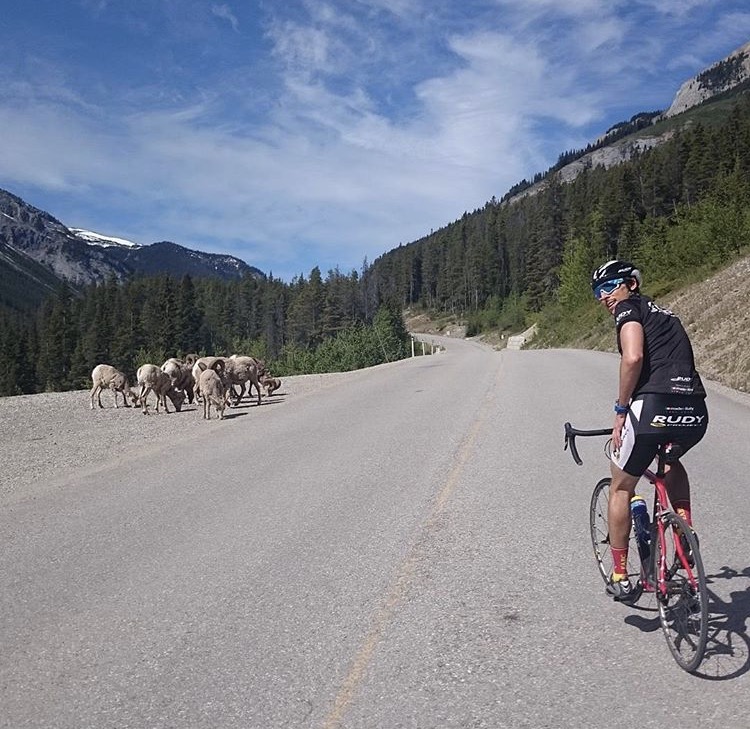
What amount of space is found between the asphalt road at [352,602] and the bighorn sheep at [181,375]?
9.94 meters

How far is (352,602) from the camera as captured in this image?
5.00m

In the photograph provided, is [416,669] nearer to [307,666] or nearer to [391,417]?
[307,666]

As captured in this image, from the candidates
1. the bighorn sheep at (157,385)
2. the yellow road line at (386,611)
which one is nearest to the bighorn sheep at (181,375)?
the bighorn sheep at (157,385)

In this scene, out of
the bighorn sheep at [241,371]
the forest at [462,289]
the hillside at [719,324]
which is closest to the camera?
the hillside at [719,324]

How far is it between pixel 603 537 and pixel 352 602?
1.97 meters

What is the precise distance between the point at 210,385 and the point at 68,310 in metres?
Answer: 114

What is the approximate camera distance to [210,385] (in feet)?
57.2

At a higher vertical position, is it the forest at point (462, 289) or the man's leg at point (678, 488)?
the forest at point (462, 289)

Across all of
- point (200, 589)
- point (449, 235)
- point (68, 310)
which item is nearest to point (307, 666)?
point (200, 589)

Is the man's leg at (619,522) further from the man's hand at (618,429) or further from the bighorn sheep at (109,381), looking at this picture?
the bighorn sheep at (109,381)

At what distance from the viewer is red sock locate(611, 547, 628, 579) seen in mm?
4598

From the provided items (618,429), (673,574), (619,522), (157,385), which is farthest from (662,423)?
(157,385)

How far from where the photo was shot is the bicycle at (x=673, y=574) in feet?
12.6

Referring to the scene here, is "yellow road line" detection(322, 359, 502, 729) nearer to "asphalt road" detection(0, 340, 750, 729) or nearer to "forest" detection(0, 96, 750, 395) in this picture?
"asphalt road" detection(0, 340, 750, 729)
